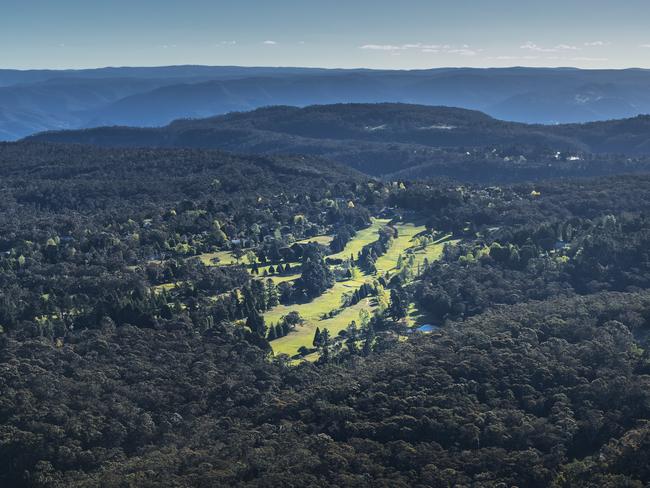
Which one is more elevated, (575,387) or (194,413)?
(575,387)

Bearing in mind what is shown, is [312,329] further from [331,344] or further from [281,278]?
[281,278]

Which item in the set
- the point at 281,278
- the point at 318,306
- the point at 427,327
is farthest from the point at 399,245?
the point at 427,327

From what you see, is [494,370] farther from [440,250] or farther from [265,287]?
[440,250]

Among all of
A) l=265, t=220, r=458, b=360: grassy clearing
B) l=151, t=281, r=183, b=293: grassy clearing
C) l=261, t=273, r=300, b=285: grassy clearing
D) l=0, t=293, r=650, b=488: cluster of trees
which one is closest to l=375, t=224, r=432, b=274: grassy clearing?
l=265, t=220, r=458, b=360: grassy clearing

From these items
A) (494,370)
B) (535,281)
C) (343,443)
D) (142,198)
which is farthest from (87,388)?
(142,198)

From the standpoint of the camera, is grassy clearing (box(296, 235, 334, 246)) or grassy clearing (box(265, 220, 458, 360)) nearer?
grassy clearing (box(265, 220, 458, 360))

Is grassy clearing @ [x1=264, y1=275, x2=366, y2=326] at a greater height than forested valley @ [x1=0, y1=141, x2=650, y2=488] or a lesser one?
lesser

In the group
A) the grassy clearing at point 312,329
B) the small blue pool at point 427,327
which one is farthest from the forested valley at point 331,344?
the small blue pool at point 427,327

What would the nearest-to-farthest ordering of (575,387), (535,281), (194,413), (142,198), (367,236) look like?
(575,387) → (194,413) → (535,281) → (367,236) → (142,198)

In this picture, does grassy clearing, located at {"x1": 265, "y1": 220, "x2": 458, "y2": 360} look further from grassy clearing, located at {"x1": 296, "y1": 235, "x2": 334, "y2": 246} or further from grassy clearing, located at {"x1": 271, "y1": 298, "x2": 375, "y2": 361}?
grassy clearing, located at {"x1": 296, "y1": 235, "x2": 334, "y2": 246}
